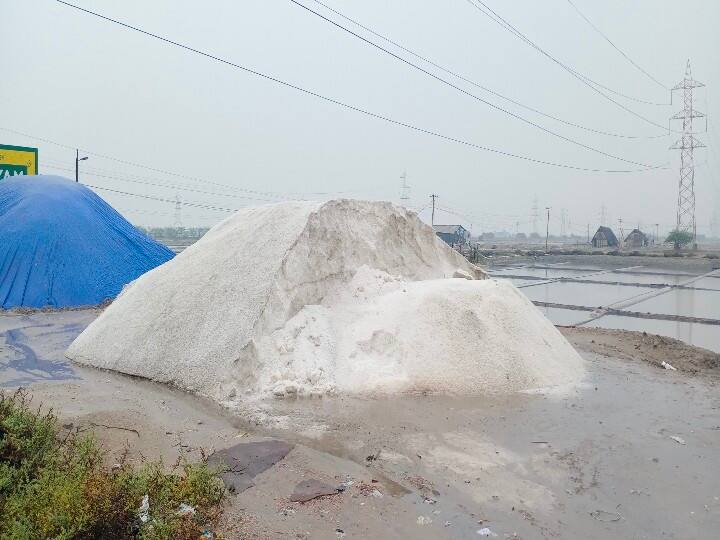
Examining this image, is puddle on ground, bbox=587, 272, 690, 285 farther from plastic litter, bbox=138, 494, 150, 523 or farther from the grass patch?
plastic litter, bbox=138, 494, 150, 523

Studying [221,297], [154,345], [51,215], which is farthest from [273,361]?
[51,215]

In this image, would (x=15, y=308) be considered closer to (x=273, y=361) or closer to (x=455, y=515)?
(x=273, y=361)

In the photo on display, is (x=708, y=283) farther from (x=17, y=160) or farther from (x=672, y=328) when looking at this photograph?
(x=17, y=160)

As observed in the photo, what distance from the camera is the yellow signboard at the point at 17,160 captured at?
18.5 metres

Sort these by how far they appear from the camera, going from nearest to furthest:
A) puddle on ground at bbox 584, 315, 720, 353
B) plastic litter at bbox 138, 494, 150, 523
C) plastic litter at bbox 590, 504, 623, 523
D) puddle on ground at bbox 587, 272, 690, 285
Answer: plastic litter at bbox 138, 494, 150, 523
plastic litter at bbox 590, 504, 623, 523
puddle on ground at bbox 584, 315, 720, 353
puddle on ground at bbox 587, 272, 690, 285

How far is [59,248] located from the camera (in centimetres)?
1455

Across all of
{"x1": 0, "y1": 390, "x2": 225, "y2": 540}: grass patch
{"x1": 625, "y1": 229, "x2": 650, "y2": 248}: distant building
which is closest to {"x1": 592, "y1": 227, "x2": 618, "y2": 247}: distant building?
{"x1": 625, "y1": 229, "x2": 650, "y2": 248}: distant building

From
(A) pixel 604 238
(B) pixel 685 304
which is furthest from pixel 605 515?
(A) pixel 604 238

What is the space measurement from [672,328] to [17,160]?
22425mm

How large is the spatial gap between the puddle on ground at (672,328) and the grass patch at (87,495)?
12.1 m

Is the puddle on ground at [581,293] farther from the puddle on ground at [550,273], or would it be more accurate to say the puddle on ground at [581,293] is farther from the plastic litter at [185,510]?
the plastic litter at [185,510]

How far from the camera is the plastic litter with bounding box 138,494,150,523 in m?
3.37

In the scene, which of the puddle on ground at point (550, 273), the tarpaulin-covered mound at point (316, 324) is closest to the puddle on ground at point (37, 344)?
the tarpaulin-covered mound at point (316, 324)

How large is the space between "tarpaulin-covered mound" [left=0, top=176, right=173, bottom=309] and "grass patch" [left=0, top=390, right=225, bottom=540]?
11.2 metres
